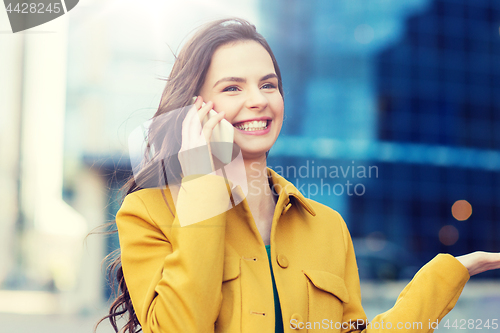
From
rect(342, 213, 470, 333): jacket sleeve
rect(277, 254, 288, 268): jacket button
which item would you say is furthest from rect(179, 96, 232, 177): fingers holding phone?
rect(342, 213, 470, 333): jacket sleeve

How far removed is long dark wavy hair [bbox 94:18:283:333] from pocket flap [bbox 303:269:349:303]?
729 millimetres

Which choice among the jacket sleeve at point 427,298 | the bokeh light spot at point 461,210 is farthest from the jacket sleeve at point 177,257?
the bokeh light spot at point 461,210

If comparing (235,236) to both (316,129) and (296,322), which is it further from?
(316,129)

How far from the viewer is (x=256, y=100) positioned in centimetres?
178

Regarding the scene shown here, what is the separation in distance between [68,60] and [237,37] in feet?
31.2

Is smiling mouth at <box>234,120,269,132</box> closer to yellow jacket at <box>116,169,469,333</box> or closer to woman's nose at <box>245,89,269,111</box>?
woman's nose at <box>245,89,269,111</box>

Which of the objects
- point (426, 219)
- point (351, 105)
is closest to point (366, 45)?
point (351, 105)

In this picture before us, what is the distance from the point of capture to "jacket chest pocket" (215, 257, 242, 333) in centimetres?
152

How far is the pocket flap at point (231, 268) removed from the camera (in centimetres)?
156

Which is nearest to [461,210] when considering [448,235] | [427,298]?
[448,235]

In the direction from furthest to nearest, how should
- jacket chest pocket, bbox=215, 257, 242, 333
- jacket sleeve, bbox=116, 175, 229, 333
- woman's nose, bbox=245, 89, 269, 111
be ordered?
1. woman's nose, bbox=245, 89, 269, 111
2. jacket chest pocket, bbox=215, 257, 242, 333
3. jacket sleeve, bbox=116, 175, 229, 333

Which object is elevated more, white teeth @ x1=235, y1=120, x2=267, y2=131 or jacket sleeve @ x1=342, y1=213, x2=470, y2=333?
white teeth @ x1=235, y1=120, x2=267, y2=131

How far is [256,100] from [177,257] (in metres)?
0.76

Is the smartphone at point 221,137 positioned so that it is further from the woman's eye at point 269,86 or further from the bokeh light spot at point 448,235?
the bokeh light spot at point 448,235
